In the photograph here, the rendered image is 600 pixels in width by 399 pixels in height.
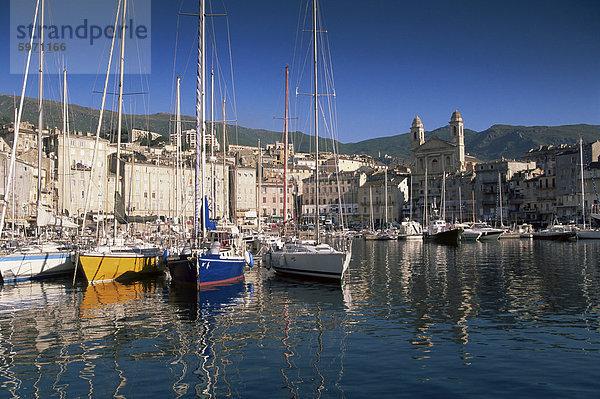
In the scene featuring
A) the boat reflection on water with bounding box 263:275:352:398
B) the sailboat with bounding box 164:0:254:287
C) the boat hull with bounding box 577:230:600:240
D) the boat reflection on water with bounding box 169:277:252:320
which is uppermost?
the sailboat with bounding box 164:0:254:287

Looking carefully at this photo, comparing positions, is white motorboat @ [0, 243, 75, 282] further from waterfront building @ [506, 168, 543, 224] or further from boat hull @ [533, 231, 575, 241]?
waterfront building @ [506, 168, 543, 224]

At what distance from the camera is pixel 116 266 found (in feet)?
97.7

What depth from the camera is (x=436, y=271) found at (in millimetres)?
36156

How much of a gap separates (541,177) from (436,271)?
8302 cm

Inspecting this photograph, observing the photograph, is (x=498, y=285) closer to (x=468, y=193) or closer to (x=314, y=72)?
(x=314, y=72)

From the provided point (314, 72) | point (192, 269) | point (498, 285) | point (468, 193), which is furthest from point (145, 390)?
point (468, 193)

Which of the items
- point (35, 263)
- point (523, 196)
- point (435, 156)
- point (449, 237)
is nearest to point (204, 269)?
point (35, 263)

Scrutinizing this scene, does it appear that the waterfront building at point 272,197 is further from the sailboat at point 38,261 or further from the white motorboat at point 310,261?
the white motorboat at point 310,261

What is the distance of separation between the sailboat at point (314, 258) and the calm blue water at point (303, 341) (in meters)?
1.25

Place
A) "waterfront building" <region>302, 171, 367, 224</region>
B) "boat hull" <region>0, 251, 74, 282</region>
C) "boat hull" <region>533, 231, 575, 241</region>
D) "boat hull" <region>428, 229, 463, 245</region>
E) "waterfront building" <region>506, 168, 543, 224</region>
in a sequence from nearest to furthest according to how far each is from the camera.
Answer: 1. "boat hull" <region>0, 251, 74, 282</region>
2. "boat hull" <region>428, 229, 463, 245</region>
3. "boat hull" <region>533, 231, 575, 241</region>
4. "waterfront building" <region>506, 168, 543, 224</region>
5. "waterfront building" <region>302, 171, 367, 224</region>

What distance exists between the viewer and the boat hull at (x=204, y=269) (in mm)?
26234

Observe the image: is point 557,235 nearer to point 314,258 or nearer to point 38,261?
point 314,258

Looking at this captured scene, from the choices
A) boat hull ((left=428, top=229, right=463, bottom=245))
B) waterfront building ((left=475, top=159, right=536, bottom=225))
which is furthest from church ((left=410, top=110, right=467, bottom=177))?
boat hull ((left=428, top=229, right=463, bottom=245))

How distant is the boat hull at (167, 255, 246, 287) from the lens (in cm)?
2623
